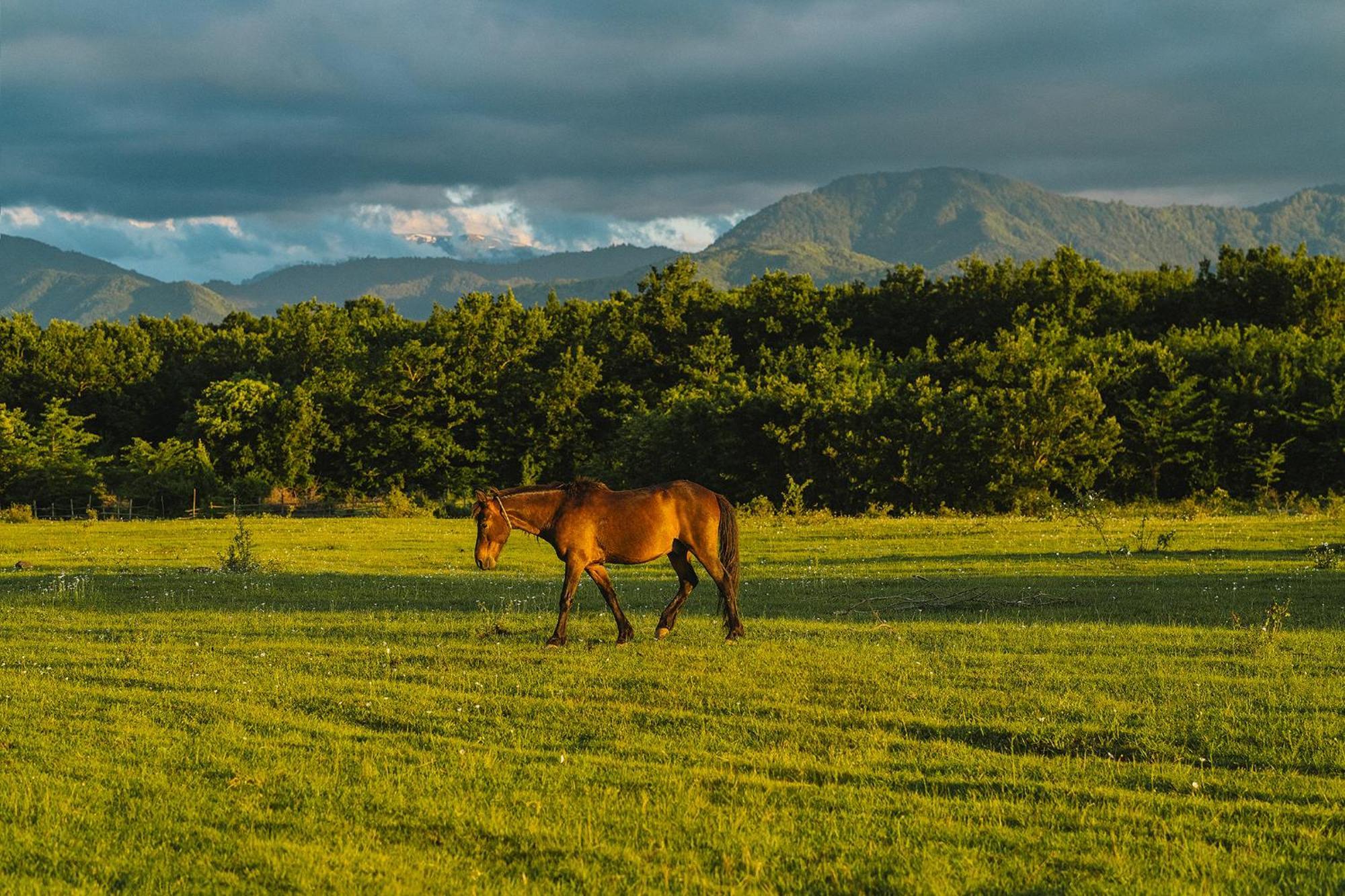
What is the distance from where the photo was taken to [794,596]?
21.6 metres

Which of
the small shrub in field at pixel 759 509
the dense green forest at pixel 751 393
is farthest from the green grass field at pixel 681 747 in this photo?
the dense green forest at pixel 751 393

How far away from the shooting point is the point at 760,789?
8.37 metres

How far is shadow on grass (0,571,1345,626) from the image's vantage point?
18.2 m

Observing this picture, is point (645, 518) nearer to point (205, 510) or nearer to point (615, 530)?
point (615, 530)

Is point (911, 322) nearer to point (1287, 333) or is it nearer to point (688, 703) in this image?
point (1287, 333)

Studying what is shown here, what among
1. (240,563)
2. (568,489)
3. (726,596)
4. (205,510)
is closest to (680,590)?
(726,596)

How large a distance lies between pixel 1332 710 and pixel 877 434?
48674 mm

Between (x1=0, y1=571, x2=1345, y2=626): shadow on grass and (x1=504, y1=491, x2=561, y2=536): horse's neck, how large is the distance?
166cm

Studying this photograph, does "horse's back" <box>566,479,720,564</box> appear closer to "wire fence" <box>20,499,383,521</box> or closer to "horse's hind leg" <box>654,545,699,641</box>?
"horse's hind leg" <box>654,545,699,641</box>

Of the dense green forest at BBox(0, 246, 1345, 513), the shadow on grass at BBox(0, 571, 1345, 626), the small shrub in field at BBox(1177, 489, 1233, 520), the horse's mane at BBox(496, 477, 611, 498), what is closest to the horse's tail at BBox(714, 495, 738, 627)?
the horse's mane at BBox(496, 477, 611, 498)

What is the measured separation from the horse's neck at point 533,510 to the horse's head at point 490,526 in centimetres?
13

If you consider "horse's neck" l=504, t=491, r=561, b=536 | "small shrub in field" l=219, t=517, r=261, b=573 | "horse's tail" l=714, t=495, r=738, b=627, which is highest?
"horse's neck" l=504, t=491, r=561, b=536

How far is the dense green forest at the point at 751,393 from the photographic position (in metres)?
57.3

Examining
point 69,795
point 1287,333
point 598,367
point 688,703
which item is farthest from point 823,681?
point 598,367
